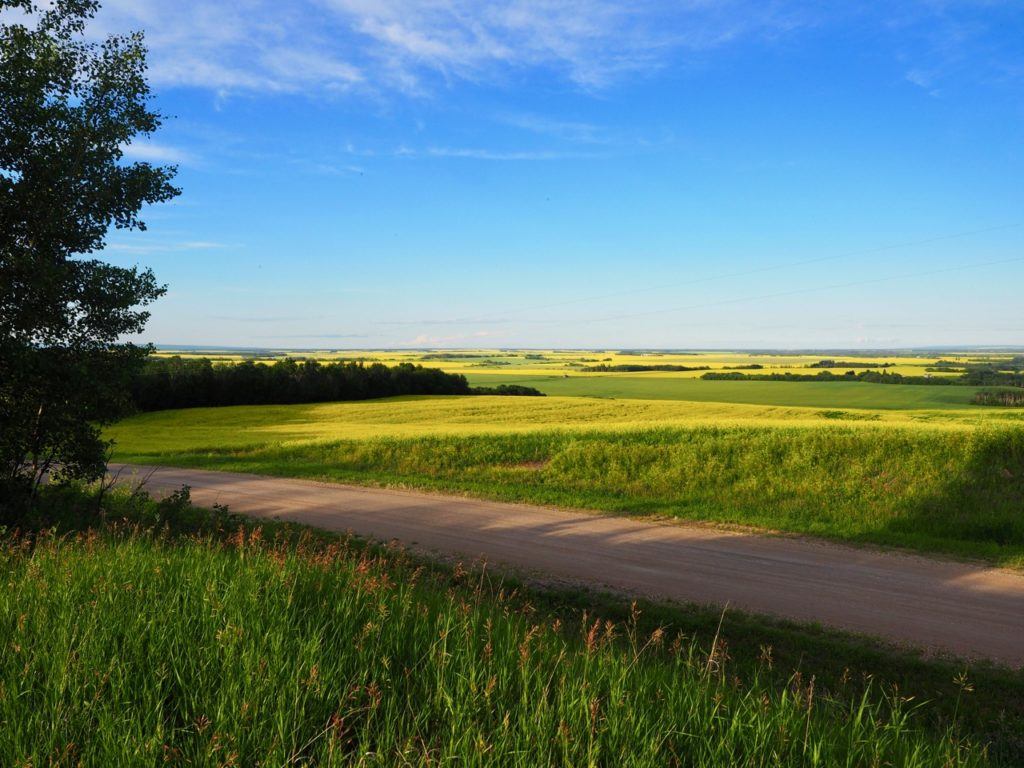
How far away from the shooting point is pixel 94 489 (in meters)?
17.5

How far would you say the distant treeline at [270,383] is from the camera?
198 ft

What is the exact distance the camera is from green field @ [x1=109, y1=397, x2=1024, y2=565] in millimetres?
16141

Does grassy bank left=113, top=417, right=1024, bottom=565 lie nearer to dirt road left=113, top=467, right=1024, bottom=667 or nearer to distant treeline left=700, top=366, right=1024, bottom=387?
dirt road left=113, top=467, right=1024, bottom=667

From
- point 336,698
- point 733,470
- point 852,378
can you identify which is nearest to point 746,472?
point 733,470

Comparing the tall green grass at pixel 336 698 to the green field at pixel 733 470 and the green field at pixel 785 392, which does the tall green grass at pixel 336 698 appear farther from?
the green field at pixel 785 392

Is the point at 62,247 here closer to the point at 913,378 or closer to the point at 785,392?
the point at 785,392

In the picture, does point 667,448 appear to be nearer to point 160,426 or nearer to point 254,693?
point 254,693

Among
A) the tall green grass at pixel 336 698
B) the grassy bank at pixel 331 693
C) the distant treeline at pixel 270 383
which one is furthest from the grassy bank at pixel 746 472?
the distant treeline at pixel 270 383

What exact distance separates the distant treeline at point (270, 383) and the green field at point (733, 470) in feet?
93.6

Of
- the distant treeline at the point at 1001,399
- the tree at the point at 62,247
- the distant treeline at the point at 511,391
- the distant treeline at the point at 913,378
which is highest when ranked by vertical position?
the tree at the point at 62,247

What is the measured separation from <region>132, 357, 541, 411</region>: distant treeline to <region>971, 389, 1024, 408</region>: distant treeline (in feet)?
144

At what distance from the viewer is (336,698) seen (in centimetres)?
428

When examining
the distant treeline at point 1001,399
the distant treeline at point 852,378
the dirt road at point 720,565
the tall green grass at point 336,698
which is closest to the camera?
the tall green grass at point 336,698

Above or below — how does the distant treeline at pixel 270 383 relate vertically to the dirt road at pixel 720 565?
above
